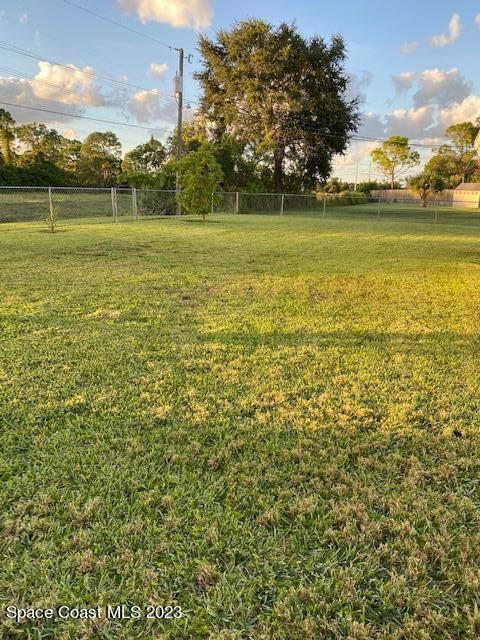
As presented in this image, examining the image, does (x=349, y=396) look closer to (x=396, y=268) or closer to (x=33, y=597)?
(x=33, y=597)

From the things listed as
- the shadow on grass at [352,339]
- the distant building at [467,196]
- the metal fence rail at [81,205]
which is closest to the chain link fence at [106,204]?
the metal fence rail at [81,205]

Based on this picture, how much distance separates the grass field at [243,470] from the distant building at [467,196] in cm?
4425

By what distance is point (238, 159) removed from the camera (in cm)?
2941

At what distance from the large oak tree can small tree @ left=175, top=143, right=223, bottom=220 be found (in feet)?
42.7

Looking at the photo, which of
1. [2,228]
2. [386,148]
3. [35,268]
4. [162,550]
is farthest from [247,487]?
[386,148]

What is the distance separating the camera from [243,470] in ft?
5.75

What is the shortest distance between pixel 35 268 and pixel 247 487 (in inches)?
223

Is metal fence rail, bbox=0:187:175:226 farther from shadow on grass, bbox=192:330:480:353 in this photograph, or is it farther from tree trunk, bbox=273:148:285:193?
tree trunk, bbox=273:148:285:193

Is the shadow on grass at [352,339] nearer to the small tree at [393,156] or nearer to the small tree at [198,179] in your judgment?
the small tree at [198,179]

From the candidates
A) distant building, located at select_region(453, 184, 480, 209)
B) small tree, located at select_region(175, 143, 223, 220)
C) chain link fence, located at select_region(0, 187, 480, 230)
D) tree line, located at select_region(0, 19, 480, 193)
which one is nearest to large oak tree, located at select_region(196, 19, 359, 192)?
tree line, located at select_region(0, 19, 480, 193)

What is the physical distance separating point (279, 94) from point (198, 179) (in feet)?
47.7

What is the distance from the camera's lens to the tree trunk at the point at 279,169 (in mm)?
29631

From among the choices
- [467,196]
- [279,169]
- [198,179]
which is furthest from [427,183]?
[198,179]

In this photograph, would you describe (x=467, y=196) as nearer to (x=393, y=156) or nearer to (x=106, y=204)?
(x=393, y=156)
